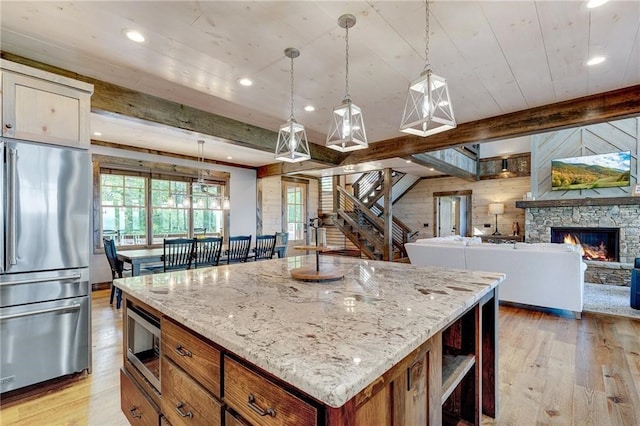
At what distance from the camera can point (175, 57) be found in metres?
2.47

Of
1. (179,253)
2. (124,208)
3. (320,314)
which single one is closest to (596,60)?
(320,314)

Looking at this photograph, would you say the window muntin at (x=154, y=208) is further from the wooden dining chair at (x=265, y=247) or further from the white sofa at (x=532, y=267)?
the white sofa at (x=532, y=267)

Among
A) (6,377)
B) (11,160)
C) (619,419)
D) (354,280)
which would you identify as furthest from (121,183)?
(619,419)

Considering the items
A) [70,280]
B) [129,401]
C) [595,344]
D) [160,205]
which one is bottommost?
[595,344]

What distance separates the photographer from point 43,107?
7.36 feet

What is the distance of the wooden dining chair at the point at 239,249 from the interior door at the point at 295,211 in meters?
3.40

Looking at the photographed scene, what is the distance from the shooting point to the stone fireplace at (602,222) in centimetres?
574

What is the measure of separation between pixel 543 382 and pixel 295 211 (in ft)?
22.4

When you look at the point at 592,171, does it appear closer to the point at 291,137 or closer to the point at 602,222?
the point at 602,222

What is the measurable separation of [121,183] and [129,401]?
499cm

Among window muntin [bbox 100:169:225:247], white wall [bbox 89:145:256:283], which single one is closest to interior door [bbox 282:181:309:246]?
white wall [bbox 89:145:256:283]

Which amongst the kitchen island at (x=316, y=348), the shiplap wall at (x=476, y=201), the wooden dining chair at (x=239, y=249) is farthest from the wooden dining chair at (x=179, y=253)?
the shiplap wall at (x=476, y=201)

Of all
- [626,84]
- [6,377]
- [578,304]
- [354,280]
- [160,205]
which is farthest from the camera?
[160,205]

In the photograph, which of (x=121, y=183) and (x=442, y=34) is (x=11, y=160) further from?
(x=121, y=183)
